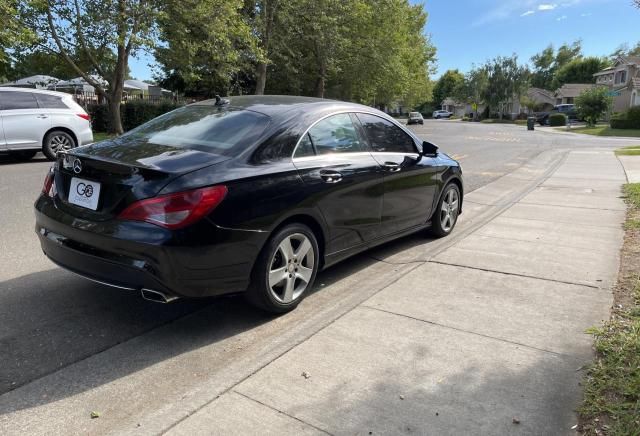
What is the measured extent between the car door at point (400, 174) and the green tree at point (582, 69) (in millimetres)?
106692

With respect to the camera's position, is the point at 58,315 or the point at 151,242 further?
the point at 58,315

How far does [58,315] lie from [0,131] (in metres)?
9.16

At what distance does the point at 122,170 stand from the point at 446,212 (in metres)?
4.09

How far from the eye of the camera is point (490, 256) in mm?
5559

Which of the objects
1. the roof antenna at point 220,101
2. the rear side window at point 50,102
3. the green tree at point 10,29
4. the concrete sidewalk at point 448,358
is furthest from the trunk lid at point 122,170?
the green tree at point 10,29

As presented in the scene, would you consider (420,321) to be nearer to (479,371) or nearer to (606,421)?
(479,371)

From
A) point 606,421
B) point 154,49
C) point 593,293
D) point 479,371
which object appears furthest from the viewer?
point 154,49

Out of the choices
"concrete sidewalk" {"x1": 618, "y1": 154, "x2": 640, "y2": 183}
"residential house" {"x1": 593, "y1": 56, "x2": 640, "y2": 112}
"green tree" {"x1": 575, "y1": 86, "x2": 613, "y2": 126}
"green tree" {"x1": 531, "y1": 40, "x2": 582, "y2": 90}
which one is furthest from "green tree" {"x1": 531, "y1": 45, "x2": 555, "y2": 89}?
"concrete sidewalk" {"x1": 618, "y1": 154, "x2": 640, "y2": 183}

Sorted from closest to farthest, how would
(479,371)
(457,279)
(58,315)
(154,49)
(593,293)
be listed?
(479,371) < (58,315) < (593,293) < (457,279) < (154,49)

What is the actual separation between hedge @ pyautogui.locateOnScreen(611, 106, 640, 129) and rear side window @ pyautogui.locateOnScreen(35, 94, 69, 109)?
44.6 meters

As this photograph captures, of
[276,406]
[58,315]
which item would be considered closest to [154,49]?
[58,315]

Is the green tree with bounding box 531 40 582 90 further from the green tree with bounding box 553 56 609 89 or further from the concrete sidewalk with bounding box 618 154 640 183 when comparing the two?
the concrete sidewalk with bounding box 618 154 640 183

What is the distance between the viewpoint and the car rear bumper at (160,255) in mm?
3250

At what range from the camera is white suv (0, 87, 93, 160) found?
37.2ft
